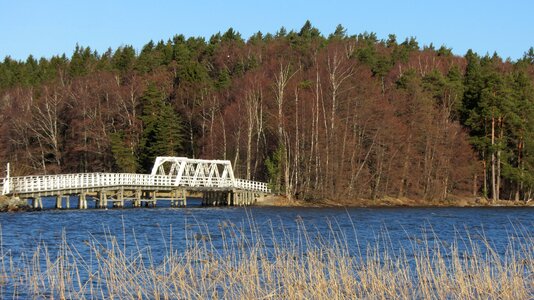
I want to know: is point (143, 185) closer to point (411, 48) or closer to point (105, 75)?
point (105, 75)

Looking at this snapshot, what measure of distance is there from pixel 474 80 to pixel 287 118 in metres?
23.4

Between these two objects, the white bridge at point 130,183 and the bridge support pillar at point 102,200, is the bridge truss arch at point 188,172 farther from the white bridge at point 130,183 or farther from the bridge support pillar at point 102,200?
the bridge support pillar at point 102,200

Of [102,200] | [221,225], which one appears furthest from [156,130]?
[221,225]

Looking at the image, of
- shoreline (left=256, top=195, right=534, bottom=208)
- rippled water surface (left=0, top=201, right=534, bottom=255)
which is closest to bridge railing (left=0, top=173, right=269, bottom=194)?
shoreline (left=256, top=195, right=534, bottom=208)

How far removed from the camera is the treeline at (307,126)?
209 ft

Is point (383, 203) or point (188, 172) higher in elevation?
point (188, 172)

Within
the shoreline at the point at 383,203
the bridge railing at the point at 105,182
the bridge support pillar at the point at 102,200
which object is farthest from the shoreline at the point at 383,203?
the bridge support pillar at the point at 102,200

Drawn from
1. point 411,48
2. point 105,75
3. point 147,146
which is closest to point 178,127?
point 147,146

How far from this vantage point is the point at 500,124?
73562 millimetres

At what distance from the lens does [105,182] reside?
53.1 meters

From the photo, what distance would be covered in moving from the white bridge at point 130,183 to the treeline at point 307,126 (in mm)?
4377

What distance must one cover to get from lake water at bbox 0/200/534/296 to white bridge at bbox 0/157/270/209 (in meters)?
1.78

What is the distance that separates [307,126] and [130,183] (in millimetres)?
15389

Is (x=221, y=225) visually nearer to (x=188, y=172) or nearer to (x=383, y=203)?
(x=188, y=172)
